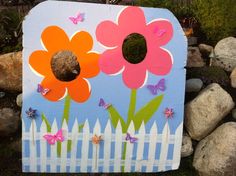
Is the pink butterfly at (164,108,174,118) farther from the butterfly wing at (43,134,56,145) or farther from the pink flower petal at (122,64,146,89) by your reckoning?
the butterfly wing at (43,134,56,145)

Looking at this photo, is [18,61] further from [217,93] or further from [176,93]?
[217,93]

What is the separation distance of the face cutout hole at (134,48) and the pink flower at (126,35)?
120mm

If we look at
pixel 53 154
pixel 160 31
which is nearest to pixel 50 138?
pixel 53 154

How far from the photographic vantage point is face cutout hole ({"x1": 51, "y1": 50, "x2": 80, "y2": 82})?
3.83 m

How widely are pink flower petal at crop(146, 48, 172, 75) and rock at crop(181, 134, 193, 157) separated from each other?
74cm

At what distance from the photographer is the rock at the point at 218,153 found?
3803 millimetres

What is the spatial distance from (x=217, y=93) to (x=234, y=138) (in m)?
0.47

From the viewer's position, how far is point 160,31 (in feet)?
12.7

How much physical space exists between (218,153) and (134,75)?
3.60 ft

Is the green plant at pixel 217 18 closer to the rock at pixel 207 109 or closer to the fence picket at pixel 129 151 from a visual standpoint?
the rock at pixel 207 109

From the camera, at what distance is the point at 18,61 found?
4.12 metres

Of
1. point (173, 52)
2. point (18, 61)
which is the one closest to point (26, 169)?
point (18, 61)

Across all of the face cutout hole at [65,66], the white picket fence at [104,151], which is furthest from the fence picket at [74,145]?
the face cutout hole at [65,66]

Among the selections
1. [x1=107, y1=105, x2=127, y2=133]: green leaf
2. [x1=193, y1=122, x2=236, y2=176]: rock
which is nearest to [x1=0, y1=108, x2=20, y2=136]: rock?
[x1=107, y1=105, x2=127, y2=133]: green leaf
